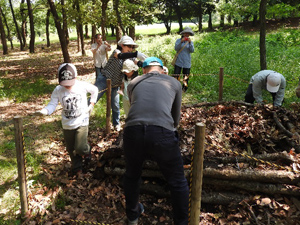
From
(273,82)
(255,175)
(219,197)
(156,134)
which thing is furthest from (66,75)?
(273,82)

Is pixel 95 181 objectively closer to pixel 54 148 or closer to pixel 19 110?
pixel 54 148

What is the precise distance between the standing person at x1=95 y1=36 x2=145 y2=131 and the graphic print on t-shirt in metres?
1.53

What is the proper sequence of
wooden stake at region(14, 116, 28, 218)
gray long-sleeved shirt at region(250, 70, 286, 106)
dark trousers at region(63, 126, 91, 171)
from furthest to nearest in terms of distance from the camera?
gray long-sleeved shirt at region(250, 70, 286, 106) < dark trousers at region(63, 126, 91, 171) < wooden stake at region(14, 116, 28, 218)

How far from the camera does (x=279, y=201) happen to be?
3375 mm

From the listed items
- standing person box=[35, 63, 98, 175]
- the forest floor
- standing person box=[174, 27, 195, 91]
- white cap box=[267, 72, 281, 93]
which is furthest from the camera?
standing person box=[174, 27, 195, 91]

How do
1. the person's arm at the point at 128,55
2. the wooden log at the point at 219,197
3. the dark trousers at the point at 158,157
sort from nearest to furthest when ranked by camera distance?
the dark trousers at the point at 158,157
the wooden log at the point at 219,197
the person's arm at the point at 128,55

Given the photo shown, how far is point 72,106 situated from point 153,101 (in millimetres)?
1716

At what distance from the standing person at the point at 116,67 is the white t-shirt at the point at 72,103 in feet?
4.39

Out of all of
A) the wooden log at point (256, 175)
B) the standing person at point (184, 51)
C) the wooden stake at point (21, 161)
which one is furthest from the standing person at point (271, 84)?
the wooden stake at point (21, 161)

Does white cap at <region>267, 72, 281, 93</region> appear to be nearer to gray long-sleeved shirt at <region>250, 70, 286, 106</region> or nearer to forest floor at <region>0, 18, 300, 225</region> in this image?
gray long-sleeved shirt at <region>250, 70, 286, 106</region>

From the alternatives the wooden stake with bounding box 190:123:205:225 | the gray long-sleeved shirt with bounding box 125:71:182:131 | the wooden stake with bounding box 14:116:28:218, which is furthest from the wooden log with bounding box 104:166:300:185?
the wooden stake with bounding box 14:116:28:218

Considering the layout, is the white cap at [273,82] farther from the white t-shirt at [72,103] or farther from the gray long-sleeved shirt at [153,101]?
the white t-shirt at [72,103]

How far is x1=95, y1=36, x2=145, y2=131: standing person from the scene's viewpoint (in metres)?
4.90

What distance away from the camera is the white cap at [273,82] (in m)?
5.53
